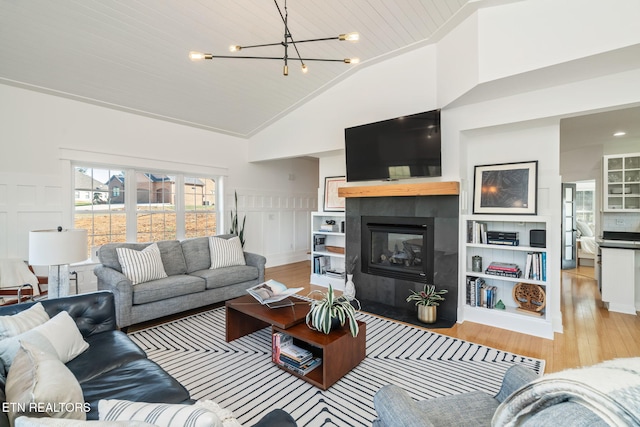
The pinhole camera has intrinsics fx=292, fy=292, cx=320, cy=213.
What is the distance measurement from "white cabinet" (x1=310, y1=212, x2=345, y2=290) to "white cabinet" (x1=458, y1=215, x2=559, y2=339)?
76.3 inches

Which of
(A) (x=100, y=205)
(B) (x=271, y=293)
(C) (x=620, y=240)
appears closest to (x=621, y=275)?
(C) (x=620, y=240)


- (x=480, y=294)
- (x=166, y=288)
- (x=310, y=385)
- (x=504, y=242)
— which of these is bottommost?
(x=310, y=385)

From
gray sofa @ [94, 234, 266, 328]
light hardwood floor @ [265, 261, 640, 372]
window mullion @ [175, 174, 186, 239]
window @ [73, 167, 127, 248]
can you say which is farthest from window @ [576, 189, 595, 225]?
window @ [73, 167, 127, 248]

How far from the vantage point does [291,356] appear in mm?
2340

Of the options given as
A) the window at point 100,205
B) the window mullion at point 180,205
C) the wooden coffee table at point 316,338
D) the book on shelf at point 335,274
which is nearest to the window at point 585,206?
the book on shelf at point 335,274

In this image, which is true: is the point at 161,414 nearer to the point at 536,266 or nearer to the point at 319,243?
the point at 536,266

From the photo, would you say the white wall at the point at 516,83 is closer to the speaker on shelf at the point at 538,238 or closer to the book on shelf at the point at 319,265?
the speaker on shelf at the point at 538,238

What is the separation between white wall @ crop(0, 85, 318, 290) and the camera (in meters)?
3.58

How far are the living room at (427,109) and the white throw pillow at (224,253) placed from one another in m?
1.66

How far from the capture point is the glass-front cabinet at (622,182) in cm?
425

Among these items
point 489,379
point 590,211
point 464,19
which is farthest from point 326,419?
point 590,211

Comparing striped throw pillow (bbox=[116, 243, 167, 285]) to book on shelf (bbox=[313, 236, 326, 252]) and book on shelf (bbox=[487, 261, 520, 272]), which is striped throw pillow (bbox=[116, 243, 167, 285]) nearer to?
book on shelf (bbox=[313, 236, 326, 252])

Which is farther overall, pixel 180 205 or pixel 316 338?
pixel 180 205

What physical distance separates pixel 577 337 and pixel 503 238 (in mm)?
1169
